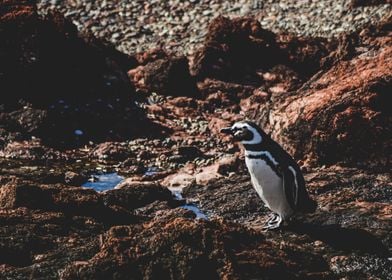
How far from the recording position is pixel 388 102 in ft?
30.9

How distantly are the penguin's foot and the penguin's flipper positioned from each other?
0.18 metres

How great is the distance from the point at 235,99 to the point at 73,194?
6854mm

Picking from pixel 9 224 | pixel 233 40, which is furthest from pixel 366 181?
pixel 233 40

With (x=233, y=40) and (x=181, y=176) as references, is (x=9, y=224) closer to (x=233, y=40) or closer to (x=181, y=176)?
(x=181, y=176)

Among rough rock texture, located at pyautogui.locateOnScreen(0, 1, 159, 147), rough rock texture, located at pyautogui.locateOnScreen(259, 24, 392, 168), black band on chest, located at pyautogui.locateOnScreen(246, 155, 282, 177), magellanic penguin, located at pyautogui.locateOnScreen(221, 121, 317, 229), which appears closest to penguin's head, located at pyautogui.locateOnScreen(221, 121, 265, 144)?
magellanic penguin, located at pyautogui.locateOnScreen(221, 121, 317, 229)

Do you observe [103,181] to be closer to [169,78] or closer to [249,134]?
[249,134]

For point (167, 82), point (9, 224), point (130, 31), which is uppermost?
point (130, 31)

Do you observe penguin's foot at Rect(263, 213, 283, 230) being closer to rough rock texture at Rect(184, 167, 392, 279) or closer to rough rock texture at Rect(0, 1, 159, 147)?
rough rock texture at Rect(184, 167, 392, 279)

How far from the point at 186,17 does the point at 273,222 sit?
36.2 feet

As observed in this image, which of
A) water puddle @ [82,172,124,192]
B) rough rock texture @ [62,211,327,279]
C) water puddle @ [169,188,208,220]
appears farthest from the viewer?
water puddle @ [82,172,124,192]

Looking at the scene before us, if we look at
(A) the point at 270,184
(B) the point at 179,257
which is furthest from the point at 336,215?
(B) the point at 179,257

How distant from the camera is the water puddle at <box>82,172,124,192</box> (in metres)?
10.2

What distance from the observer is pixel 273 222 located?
24.8ft

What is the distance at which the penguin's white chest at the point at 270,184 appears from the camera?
7461 mm
